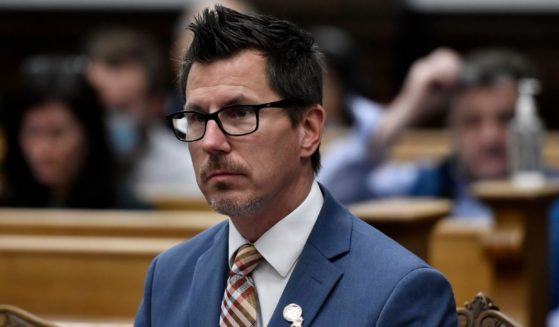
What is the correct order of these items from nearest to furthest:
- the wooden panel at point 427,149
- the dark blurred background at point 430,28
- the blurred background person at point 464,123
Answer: the blurred background person at point 464,123 < the wooden panel at point 427,149 < the dark blurred background at point 430,28

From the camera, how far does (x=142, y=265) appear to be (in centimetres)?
392

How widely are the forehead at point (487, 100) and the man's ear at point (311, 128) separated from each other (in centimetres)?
281

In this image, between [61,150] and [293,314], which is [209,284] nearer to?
[293,314]

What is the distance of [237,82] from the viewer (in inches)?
79.4

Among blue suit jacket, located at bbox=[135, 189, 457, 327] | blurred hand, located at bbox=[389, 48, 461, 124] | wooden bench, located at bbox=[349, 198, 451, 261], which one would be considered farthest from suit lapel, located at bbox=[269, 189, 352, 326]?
blurred hand, located at bbox=[389, 48, 461, 124]

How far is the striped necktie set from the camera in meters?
2.05

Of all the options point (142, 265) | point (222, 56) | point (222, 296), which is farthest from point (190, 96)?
point (142, 265)

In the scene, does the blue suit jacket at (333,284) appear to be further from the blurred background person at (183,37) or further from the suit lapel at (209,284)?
the blurred background person at (183,37)

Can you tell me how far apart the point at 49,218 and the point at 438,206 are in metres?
1.75

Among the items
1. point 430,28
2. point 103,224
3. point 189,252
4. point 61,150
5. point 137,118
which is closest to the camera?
point 189,252

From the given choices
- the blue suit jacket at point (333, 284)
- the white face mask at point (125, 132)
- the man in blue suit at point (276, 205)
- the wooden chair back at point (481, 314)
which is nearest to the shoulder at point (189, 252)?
the blue suit jacket at point (333, 284)

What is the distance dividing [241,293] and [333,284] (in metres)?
0.17

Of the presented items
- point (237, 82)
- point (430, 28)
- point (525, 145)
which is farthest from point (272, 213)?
point (430, 28)

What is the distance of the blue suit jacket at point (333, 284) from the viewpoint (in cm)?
195
